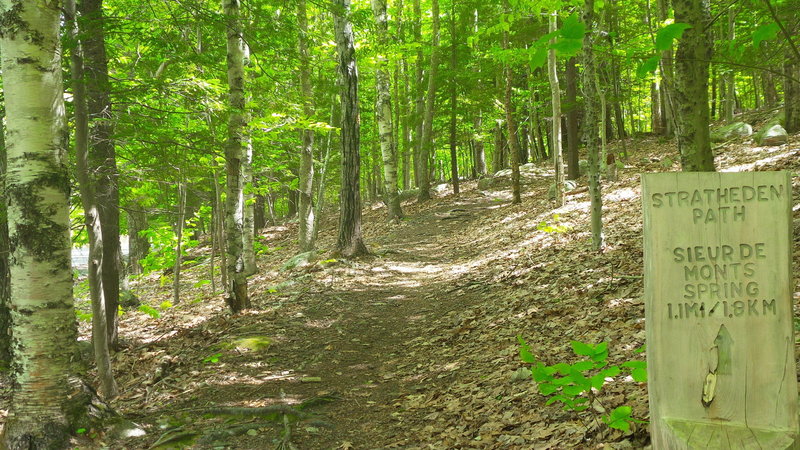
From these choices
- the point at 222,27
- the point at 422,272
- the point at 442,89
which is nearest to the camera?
the point at 222,27

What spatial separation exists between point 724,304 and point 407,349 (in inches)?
191

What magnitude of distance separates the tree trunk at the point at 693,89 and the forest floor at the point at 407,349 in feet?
5.51

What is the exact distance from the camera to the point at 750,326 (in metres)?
2.26

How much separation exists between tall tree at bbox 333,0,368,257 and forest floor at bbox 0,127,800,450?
68 centimetres

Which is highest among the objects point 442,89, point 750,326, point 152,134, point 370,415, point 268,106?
point 442,89

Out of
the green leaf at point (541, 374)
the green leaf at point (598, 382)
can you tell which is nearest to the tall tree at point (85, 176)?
the green leaf at point (541, 374)

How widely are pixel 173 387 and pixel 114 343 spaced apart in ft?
8.10

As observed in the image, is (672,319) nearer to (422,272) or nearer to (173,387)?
(173,387)

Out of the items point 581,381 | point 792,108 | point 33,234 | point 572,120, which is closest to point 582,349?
point 581,381

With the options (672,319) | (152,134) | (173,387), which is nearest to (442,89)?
(152,134)

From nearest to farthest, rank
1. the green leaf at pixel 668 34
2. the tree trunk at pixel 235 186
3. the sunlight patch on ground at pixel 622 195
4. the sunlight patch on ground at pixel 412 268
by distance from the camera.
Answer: the green leaf at pixel 668 34, the tree trunk at pixel 235 186, the sunlight patch on ground at pixel 412 268, the sunlight patch on ground at pixel 622 195

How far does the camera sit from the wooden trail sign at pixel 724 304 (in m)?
2.24

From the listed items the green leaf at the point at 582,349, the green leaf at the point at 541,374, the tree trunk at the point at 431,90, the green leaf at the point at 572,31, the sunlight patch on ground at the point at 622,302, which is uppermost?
the tree trunk at the point at 431,90

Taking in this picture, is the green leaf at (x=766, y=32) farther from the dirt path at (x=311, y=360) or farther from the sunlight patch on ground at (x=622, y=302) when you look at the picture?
the dirt path at (x=311, y=360)
